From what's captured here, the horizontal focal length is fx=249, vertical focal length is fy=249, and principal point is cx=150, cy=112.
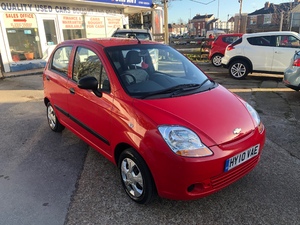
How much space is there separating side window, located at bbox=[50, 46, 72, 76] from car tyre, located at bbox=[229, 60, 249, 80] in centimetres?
678

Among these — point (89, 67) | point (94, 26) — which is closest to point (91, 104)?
point (89, 67)

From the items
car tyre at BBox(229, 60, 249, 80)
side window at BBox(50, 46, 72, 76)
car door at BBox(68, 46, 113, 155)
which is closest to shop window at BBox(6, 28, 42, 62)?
side window at BBox(50, 46, 72, 76)

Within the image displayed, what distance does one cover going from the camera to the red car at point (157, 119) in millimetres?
2201

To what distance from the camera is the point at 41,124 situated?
16.3 feet

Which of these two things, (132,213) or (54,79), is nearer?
(132,213)

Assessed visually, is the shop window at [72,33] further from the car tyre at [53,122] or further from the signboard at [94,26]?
the car tyre at [53,122]

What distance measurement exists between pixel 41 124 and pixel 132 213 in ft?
10.7

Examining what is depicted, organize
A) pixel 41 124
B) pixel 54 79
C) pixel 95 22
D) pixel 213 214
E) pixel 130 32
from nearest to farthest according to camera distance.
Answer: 1. pixel 213 214
2. pixel 54 79
3. pixel 41 124
4. pixel 130 32
5. pixel 95 22

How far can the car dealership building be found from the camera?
1035 centimetres

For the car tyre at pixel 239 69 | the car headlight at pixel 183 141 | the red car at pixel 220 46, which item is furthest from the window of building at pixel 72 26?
the car headlight at pixel 183 141

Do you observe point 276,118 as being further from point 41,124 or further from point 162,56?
point 41,124

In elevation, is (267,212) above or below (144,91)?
below

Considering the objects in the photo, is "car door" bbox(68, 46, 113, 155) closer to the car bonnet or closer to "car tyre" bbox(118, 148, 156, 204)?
"car tyre" bbox(118, 148, 156, 204)

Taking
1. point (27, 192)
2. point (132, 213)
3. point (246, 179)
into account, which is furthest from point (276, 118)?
point (27, 192)
